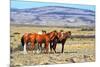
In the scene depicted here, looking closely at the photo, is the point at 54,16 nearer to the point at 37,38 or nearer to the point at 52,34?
the point at 52,34

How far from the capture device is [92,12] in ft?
9.22

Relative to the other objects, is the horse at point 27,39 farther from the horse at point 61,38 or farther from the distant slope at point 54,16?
the horse at point 61,38

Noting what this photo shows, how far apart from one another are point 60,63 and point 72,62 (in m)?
0.17

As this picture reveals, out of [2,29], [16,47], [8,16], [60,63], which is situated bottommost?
[60,63]

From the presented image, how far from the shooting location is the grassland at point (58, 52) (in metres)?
2.45

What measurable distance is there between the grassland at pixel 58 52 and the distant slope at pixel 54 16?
7 centimetres

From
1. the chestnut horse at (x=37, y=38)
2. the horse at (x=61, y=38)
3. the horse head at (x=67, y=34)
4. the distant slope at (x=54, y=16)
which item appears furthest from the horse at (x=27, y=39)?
the horse head at (x=67, y=34)

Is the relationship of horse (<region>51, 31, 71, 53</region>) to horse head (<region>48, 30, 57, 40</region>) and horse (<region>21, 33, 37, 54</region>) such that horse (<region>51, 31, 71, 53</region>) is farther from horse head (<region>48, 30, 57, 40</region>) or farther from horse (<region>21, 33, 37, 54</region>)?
horse (<region>21, 33, 37, 54</region>)

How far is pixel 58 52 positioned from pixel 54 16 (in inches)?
17.6

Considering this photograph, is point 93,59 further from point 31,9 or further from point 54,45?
point 31,9

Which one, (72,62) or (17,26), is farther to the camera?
(72,62)

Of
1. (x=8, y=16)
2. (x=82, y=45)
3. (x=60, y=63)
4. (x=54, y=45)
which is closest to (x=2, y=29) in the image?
(x=8, y=16)

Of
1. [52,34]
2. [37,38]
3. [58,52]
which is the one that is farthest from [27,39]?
[58,52]

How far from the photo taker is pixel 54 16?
8.63ft
